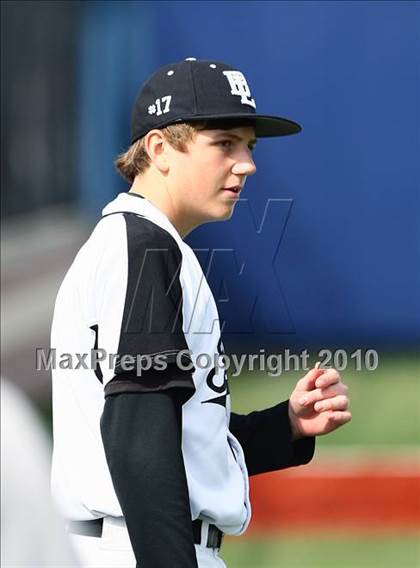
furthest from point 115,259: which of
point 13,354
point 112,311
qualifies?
point 13,354

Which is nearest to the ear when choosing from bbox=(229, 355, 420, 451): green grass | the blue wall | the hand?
the hand

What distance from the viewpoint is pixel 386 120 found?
6.96 metres

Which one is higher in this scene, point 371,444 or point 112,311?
point 371,444

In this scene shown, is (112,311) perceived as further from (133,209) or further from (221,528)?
(221,528)

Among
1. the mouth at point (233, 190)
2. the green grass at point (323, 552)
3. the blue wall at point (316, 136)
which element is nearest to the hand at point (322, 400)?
the mouth at point (233, 190)

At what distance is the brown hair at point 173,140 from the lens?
1784mm

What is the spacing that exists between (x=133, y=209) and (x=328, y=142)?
544 centimetres

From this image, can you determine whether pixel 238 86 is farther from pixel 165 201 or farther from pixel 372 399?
pixel 372 399

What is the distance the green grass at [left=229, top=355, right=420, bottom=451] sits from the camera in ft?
20.7

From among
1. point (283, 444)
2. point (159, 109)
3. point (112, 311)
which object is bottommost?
point (283, 444)

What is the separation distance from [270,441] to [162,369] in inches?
18.5

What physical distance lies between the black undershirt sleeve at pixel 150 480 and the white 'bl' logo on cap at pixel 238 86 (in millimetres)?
538

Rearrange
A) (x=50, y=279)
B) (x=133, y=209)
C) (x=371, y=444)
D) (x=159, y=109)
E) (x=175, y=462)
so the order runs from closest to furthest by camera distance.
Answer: (x=175, y=462)
(x=133, y=209)
(x=159, y=109)
(x=371, y=444)
(x=50, y=279)

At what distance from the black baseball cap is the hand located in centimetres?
43
